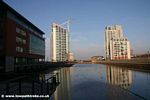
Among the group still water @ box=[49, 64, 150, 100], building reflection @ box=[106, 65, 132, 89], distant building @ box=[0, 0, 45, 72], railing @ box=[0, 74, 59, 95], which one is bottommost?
building reflection @ box=[106, 65, 132, 89]

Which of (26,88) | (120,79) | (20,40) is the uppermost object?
(20,40)

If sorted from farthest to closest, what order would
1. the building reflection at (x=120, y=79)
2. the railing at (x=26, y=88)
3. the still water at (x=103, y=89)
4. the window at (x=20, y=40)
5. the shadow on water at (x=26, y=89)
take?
the window at (x=20, y=40)
the building reflection at (x=120, y=79)
the still water at (x=103, y=89)
the shadow on water at (x=26, y=89)
the railing at (x=26, y=88)

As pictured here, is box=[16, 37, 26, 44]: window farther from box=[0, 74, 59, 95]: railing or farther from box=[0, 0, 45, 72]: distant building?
box=[0, 74, 59, 95]: railing

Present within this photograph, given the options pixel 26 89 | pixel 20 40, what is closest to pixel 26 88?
pixel 26 89

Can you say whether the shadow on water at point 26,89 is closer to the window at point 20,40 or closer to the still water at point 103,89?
the still water at point 103,89

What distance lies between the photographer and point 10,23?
71.9 meters

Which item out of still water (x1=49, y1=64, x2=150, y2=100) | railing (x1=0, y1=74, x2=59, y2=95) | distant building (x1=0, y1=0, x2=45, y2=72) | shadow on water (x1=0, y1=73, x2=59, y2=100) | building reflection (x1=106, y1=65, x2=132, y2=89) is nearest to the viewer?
railing (x1=0, y1=74, x2=59, y2=95)

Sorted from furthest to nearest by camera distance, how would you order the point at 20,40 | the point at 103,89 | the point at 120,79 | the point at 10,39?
the point at 20,40 < the point at 10,39 < the point at 120,79 < the point at 103,89

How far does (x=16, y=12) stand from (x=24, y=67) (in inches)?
892

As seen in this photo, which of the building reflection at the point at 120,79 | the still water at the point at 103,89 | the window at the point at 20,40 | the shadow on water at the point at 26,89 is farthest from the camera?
the window at the point at 20,40

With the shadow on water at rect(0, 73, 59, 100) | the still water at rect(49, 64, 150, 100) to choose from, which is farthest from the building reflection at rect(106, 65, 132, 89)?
the shadow on water at rect(0, 73, 59, 100)

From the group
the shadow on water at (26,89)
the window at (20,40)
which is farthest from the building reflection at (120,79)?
the window at (20,40)

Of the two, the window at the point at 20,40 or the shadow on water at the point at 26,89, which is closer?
the shadow on water at the point at 26,89

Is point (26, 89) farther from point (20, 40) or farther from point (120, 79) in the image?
point (20, 40)
